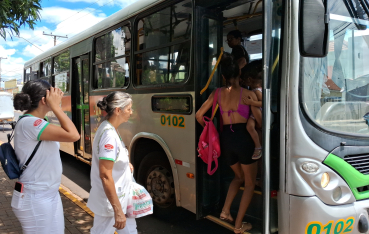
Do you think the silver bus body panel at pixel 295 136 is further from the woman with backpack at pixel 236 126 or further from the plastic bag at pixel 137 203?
the plastic bag at pixel 137 203

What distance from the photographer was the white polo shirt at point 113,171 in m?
2.30

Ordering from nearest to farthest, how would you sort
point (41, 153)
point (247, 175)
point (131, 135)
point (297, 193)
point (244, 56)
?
point (41, 153) < point (297, 193) < point (247, 175) < point (244, 56) < point (131, 135)

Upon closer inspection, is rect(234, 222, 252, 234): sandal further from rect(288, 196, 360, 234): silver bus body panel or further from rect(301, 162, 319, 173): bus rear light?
rect(301, 162, 319, 173): bus rear light

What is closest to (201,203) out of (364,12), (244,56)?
(244,56)

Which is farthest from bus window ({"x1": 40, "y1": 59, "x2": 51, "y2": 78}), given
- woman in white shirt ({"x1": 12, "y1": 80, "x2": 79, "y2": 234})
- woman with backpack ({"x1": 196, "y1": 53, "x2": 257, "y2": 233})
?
woman in white shirt ({"x1": 12, "y1": 80, "x2": 79, "y2": 234})

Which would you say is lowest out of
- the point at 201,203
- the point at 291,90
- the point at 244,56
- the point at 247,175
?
the point at 201,203

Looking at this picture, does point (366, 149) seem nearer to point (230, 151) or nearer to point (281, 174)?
point (281, 174)

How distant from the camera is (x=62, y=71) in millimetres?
7266

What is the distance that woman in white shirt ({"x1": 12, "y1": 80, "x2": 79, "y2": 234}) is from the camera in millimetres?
2232

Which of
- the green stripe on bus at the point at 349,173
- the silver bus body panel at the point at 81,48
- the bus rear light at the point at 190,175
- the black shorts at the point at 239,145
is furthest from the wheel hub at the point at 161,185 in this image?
Answer: the silver bus body panel at the point at 81,48

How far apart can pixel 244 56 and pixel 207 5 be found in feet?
2.93

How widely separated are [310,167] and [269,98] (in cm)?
62

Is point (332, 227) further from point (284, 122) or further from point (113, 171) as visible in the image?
point (113, 171)

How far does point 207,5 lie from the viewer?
3293mm
